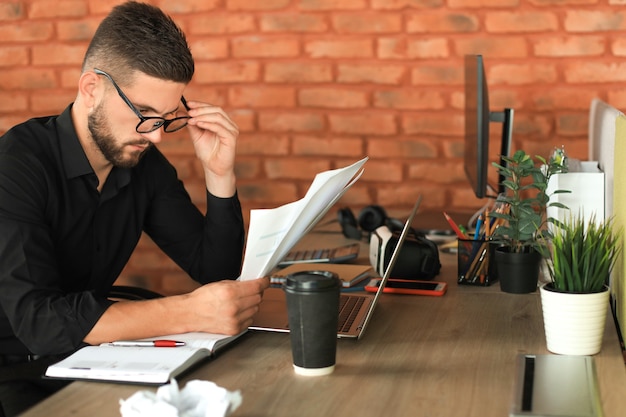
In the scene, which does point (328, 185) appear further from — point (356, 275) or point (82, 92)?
point (82, 92)

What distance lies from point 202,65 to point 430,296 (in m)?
1.56

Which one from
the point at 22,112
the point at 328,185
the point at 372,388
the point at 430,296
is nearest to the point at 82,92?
the point at 328,185

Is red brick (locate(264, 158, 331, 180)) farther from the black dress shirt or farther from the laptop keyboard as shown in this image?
the laptop keyboard

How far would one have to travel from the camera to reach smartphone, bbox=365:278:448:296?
1.76 metres

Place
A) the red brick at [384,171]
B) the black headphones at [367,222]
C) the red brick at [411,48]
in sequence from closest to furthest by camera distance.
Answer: the black headphones at [367,222] < the red brick at [411,48] < the red brick at [384,171]

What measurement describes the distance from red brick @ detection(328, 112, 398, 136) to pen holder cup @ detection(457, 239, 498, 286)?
1.11 metres

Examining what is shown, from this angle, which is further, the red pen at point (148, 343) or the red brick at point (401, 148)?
the red brick at point (401, 148)

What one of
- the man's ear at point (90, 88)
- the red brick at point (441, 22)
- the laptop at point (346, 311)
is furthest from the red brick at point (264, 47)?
the laptop at point (346, 311)

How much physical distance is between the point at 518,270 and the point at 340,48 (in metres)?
1.38

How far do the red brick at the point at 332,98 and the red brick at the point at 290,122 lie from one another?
0.15 feet

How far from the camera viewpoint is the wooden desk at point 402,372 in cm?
114

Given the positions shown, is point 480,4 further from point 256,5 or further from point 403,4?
point 256,5

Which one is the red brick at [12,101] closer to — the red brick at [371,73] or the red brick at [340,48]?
the red brick at [340,48]

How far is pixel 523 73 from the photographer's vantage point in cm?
278
